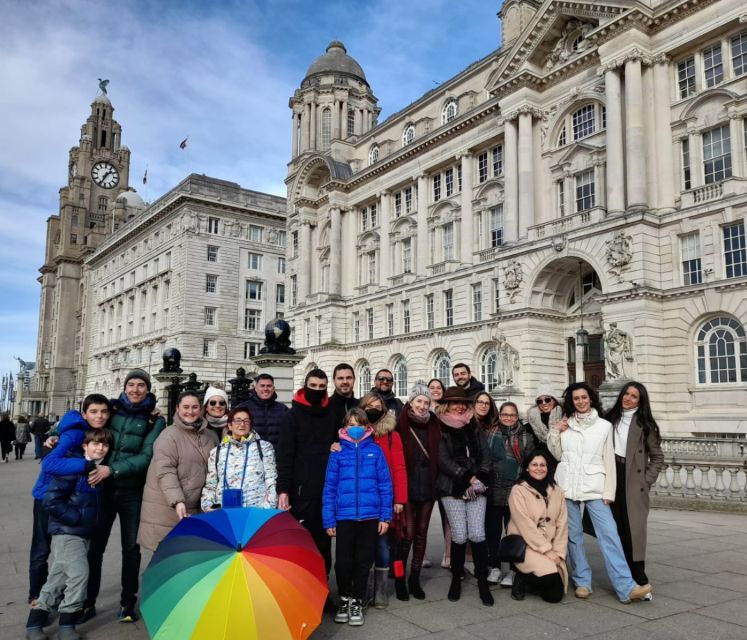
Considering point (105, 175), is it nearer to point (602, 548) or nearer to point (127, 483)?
point (127, 483)

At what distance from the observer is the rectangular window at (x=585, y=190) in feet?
99.2

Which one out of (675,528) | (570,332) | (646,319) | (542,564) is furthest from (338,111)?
(542,564)

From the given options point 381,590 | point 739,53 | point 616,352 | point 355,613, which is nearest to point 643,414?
point 381,590

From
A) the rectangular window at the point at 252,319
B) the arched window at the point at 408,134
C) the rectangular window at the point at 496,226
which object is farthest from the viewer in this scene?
the rectangular window at the point at 252,319

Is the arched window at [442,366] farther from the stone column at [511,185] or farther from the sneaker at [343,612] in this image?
the sneaker at [343,612]

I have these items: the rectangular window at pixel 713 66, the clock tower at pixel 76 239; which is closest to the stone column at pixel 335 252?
the rectangular window at pixel 713 66

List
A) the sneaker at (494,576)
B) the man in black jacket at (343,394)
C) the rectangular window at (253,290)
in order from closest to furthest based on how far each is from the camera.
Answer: the man in black jacket at (343,394) < the sneaker at (494,576) < the rectangular window at (253,290)

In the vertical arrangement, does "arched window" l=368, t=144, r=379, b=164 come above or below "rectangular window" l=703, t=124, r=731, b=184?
above

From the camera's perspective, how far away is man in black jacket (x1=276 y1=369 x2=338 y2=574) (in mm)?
6945

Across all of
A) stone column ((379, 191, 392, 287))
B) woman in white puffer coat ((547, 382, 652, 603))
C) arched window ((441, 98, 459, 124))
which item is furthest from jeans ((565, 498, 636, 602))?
arched window ((441, 98, 459, 124))

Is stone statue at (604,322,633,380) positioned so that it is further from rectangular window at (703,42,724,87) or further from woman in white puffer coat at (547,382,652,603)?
woman in white puffer coat at (547,382,652,603)

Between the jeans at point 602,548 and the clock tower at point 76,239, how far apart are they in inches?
3763

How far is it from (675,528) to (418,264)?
3091cm

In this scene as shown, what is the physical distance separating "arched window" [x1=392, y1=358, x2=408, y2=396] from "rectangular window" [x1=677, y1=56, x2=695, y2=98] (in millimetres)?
22423
